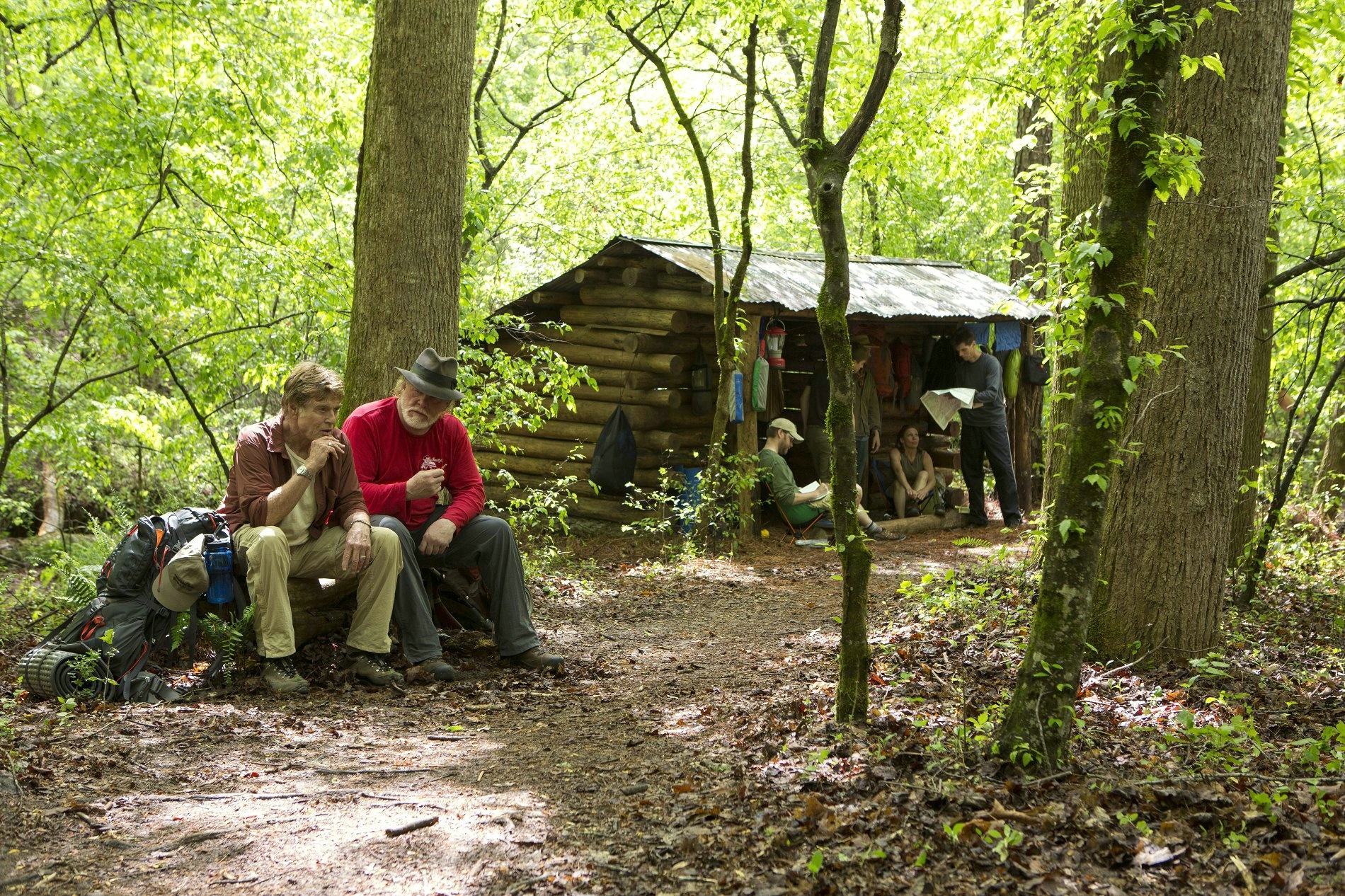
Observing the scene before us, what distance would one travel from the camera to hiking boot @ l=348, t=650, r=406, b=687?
5.71 meters

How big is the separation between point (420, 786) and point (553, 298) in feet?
28.7

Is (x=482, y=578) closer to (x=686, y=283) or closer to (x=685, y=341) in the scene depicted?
(x=686, y=283)

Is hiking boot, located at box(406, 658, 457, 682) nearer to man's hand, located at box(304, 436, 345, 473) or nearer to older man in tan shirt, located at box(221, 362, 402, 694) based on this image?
older man in tan shirt, located at box(221, 362, 402, 694)

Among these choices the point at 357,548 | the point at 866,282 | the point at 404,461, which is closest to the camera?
the point at 357,548

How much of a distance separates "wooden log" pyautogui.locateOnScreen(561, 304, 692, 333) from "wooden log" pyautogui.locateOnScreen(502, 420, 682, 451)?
1.19m

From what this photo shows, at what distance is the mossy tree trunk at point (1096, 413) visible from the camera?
12.1 ft

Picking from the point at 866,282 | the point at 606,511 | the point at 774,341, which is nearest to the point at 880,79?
the point at 774,341

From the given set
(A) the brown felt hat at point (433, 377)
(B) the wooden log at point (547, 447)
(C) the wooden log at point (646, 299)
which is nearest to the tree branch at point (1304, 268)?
(A) the brown felt hat at point (433, 377)

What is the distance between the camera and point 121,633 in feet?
16.9

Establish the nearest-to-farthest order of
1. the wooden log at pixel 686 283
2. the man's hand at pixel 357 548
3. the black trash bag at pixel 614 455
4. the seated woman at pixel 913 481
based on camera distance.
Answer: the man's hand at pixel 357 548, the wooden log at pixel 686 283, the black trash bag at pixel 614 455, the seated woman at pixel 913 481

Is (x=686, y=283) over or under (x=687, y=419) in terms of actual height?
over

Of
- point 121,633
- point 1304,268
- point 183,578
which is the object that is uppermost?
point 1304,268

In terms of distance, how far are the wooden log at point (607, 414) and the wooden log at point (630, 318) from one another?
0.91 metres

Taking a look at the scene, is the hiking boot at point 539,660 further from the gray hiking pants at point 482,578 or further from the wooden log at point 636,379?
the wooden log at point 636,379
